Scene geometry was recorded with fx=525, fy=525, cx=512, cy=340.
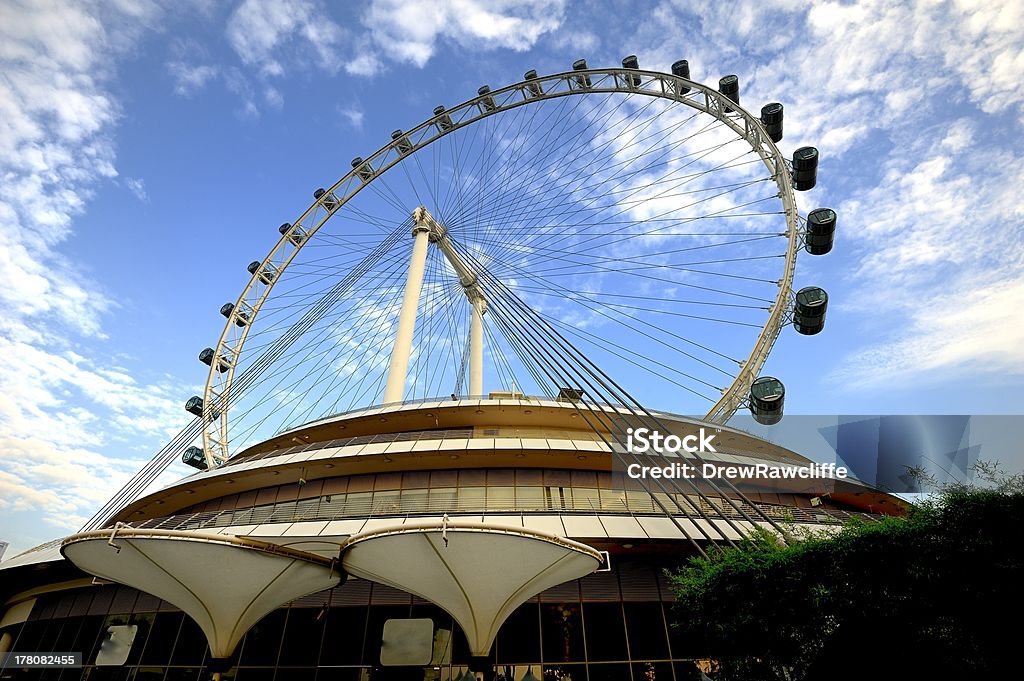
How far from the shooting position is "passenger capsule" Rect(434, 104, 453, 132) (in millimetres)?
38344

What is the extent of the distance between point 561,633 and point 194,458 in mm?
28374

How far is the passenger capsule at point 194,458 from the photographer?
34.3 metres

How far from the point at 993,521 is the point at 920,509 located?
1.09 m

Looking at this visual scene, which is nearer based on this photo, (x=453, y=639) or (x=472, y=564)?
(x=472, y=564)

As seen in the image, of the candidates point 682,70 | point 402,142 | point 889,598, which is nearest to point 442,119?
point 402,142

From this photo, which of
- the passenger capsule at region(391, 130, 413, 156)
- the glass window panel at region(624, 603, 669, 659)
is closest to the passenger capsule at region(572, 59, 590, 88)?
the passenger capsule at region(391, 130, 413, 156)

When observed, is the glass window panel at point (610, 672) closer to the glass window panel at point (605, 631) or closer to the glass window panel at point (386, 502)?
the glass window panel at point (605, 631)

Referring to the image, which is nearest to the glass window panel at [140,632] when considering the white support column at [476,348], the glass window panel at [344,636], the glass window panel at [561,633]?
the glass window panel at [344,636]

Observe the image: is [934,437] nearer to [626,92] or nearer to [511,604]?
[511,604]

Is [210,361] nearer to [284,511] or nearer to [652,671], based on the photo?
[284,511]

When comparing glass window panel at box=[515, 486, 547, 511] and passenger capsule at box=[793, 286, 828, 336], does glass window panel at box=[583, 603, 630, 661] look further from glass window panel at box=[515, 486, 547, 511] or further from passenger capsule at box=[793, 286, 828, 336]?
passenger capsule at box=[793, 286, 828, 336]

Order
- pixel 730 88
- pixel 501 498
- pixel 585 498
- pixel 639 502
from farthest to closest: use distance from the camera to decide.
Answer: pixel 730 88, pixel 585 498, pixel 501 498, pixel 639 502

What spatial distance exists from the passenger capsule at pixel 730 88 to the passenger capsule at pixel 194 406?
132ft

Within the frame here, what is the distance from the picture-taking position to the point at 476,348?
3188 centimetres
